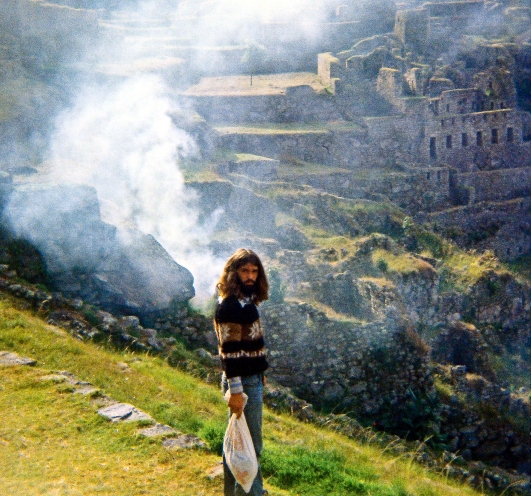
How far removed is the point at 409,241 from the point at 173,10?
21.9 metres

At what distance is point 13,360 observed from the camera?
9.55 m

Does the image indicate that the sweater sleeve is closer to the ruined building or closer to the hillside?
the hillside

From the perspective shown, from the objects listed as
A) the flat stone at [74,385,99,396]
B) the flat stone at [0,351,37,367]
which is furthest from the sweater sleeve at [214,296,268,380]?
the flat stone at [0,351,37,367]

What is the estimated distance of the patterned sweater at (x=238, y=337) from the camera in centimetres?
721

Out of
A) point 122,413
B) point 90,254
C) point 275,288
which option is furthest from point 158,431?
point 275,288

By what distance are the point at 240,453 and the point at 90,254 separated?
23.6 feet

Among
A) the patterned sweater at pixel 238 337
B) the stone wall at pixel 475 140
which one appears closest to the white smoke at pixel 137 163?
the patterned sweater at pixel 238 337

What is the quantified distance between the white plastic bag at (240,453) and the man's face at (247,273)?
3.49 ft

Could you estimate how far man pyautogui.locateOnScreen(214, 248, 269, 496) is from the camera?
723cm

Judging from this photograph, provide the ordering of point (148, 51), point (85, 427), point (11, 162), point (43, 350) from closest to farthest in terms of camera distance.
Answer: point (85, 427) < point (43, 350) < point (11, 162) < point (148, 51)

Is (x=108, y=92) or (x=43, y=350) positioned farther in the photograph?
(x=108, y=92)

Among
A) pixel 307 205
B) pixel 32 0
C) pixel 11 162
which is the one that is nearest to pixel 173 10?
pixel 32 0

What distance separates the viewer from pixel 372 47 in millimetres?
36281

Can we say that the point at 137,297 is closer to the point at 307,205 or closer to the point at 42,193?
the point at 42,193
